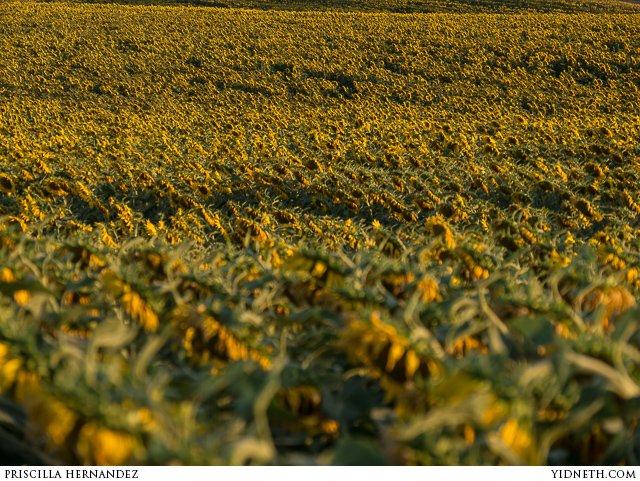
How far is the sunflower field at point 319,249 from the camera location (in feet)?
4.91

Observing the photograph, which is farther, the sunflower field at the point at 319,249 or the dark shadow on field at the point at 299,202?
the dark shadow on field at the point at 299,202

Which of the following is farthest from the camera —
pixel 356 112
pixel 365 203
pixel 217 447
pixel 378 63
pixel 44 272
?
→ pixel 378 63

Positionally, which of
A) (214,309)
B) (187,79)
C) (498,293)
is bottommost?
(187,79)

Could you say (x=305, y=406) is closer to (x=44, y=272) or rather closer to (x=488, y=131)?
(x=44, y=272)

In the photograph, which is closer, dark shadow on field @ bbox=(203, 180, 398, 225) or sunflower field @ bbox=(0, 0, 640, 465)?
sunflower field @ bbox=(0, 0, 640, 465)

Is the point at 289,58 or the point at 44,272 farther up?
→ the point at 44,272

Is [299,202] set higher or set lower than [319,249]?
lower

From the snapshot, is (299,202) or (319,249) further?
(299,202)

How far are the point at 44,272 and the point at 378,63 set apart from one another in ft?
114

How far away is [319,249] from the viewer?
275 cm

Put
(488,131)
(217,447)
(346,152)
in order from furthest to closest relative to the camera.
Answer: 1. (488,131)
2. (346,152)
3. (217,447)

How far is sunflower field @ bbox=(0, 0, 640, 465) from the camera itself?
150 centimetres
